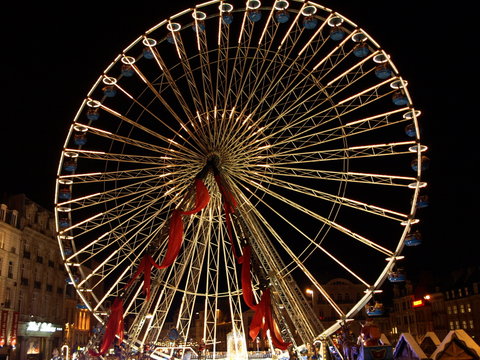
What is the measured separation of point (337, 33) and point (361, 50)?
144cm

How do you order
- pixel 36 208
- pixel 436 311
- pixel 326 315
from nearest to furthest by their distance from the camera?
pixel 36 208 < pixel 436 311 < pixel 326 315

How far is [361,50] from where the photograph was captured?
24.1 meters

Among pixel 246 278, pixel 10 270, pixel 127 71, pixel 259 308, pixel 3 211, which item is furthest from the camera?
pixel 10 270

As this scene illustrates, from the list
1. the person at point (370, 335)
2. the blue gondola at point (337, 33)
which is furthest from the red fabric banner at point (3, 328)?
the blue gondola at point (337, 33)

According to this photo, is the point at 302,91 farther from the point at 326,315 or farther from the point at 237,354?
the point at 326,315

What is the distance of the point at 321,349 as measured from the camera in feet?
80.2

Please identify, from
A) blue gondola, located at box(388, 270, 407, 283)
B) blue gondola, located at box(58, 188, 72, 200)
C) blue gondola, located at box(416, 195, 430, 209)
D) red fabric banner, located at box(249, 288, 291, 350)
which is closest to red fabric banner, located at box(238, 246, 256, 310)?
red fabric banner, located at box(249, 288, 291, 350)

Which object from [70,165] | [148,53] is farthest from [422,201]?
[70,165]

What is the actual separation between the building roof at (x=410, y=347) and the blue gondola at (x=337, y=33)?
1374cm

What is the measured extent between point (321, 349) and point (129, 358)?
30.9 ft

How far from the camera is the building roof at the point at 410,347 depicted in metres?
17.7

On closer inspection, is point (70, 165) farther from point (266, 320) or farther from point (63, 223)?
point (266, 320)

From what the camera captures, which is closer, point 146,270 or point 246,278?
point 246,278

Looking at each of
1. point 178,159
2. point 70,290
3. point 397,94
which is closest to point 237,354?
point 178,159
